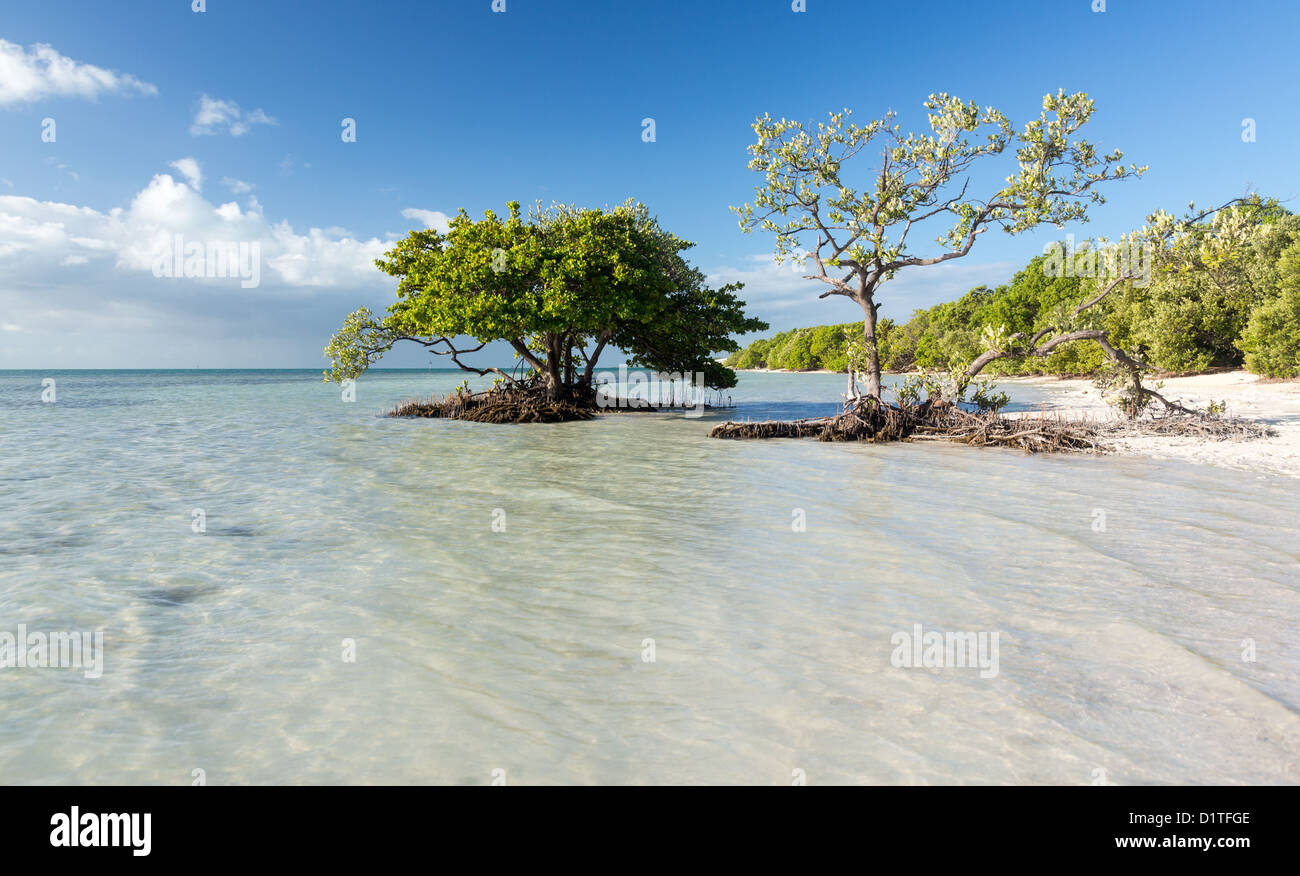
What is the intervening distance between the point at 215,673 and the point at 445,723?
2.16 meters

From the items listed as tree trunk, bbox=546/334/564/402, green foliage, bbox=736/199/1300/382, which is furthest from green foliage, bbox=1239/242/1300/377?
tree trunk, bbox=546/334/564/402

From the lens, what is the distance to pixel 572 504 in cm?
1122

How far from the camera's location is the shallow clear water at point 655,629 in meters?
3.79

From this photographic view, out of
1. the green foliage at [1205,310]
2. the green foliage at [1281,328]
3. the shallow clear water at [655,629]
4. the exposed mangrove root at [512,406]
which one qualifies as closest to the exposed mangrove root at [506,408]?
the exposed mangrove root at [512,406]

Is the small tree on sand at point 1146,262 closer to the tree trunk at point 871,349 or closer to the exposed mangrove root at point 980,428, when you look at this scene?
the exposed mangrove root at point 980,428

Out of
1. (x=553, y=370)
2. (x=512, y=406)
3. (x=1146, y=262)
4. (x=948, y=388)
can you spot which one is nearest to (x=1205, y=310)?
(x=1146, y=262)

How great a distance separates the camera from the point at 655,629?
566cm

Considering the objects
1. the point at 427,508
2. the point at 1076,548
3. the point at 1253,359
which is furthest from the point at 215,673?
the point at 1253,359

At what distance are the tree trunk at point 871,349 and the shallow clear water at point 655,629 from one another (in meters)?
8.52

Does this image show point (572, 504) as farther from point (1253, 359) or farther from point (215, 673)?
point (1253, 359)

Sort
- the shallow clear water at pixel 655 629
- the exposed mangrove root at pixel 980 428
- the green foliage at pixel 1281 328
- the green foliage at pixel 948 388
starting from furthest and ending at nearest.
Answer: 1. the green foliage at pixel 1281 328
2. the green foliage at pixel 948 388
3. the exposed mangrove root at pixel 980 428
4. the shallow clear water at pixel 655 629

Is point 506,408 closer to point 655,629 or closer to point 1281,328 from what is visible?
point 655,629

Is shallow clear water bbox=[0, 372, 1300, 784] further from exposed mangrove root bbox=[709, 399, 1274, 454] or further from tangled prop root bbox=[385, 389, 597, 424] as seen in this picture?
tangled prop root bbox=[385, 389, 597, 424]

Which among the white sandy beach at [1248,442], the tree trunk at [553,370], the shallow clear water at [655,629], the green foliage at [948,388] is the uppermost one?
the tree trunk at [553,370]
